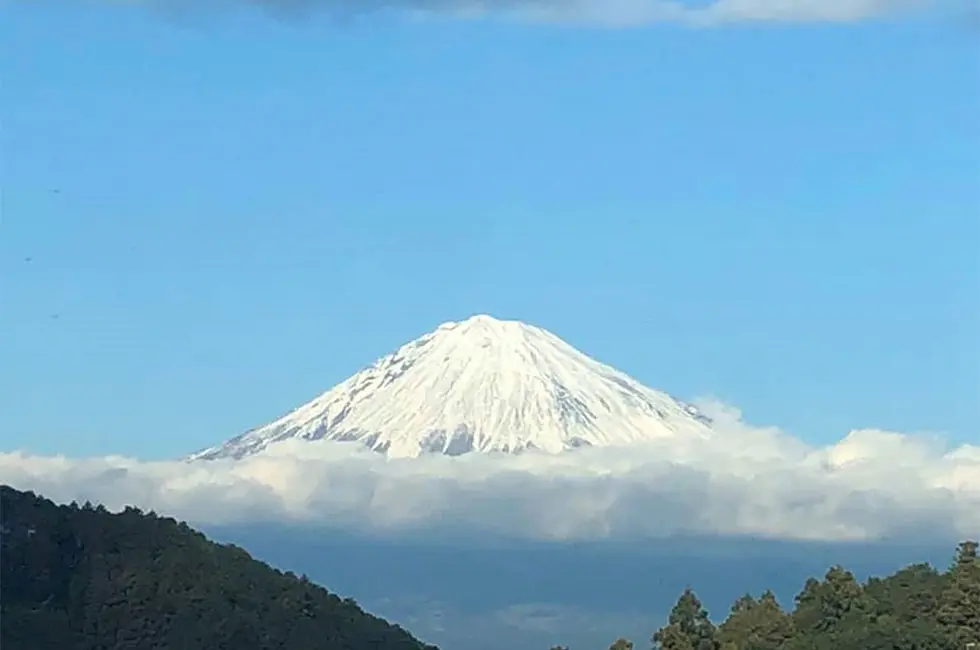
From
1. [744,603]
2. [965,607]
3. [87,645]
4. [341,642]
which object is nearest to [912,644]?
[965,607]

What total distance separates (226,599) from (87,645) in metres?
5.74

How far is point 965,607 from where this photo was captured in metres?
70.4

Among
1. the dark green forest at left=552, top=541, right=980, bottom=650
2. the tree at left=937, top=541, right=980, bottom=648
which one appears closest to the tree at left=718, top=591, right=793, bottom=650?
the dark green forest at left=552, top=541, right=980, bottom=650

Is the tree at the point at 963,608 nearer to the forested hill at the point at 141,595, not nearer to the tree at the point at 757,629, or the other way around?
the tree at the point at 757,629

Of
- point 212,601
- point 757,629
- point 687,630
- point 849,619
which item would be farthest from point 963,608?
point 212,601

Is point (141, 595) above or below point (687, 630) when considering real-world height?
above

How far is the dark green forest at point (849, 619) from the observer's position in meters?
69.1

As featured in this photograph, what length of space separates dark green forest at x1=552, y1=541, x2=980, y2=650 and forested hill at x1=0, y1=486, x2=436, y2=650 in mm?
15225

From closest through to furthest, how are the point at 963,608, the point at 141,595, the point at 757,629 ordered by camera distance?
the point at 963,608 < the point at 757,629 < the point at 141,595

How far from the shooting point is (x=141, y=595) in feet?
272

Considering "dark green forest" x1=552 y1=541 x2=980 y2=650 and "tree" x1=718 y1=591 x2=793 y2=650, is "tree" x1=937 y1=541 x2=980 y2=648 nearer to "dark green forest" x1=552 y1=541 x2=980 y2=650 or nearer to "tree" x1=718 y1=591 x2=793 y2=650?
"dark green forest" x1=552 y1=541 x2=980 y2=650

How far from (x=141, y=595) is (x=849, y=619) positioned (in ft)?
84.6

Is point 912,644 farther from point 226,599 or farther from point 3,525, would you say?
point 3,525

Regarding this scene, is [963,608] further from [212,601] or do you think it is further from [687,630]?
[212,601]
